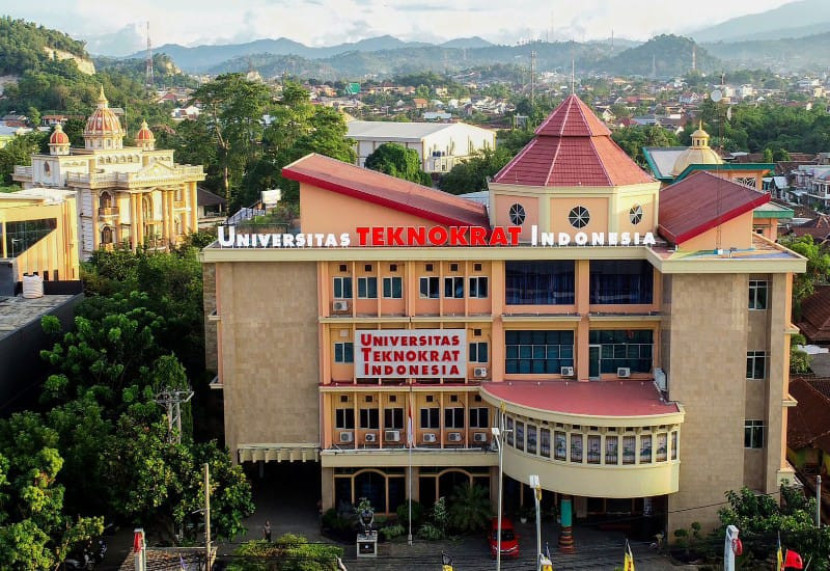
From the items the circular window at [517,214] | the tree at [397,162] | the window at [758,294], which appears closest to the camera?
the window at [758,294]

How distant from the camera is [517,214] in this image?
38.7 meters

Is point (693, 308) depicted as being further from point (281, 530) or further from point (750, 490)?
point (281, 530)

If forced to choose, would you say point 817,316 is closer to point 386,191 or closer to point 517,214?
point 517,214

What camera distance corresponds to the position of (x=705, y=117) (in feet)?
512

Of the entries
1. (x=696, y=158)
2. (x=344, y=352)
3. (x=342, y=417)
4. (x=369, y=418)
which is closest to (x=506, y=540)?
(x=369, y=418)

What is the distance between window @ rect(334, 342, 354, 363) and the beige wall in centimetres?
67

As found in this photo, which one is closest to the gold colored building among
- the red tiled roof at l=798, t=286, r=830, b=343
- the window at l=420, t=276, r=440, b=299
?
the red tiled roof at l=798, t=286, r=830, b=343

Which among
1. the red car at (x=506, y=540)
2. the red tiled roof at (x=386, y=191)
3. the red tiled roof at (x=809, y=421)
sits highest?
the red tiled roof at (x=386, y=191)

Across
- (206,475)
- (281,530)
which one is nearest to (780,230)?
(281,530)

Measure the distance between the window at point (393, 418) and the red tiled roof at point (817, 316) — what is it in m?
28.3

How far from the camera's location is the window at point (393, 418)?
3816 centimetres

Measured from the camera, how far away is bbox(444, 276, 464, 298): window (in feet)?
124

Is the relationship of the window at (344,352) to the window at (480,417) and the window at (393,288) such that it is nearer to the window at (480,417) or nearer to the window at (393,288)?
the window at (393,288)

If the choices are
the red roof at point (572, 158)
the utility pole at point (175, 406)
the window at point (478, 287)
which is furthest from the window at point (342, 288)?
the red roof at point (572, 158)
